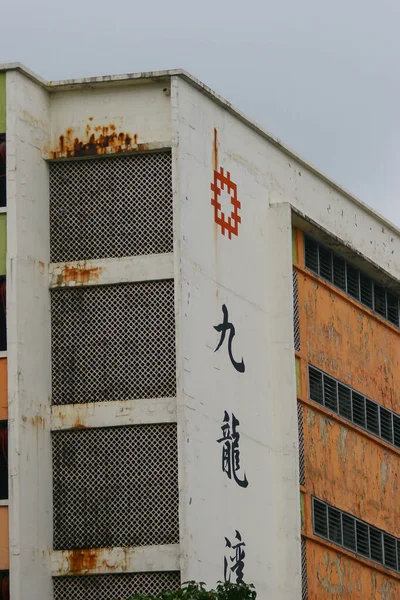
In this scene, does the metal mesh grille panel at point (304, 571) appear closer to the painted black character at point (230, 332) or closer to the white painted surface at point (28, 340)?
the painted black character at point (230, 332)

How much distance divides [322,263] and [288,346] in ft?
9.89

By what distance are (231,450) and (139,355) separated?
1.90 m

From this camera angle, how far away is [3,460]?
24.8 meters

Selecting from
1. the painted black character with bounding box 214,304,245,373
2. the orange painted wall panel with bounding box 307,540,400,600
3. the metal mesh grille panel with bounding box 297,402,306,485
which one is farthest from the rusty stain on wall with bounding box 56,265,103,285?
the orange painted wall panel with bounding box 307,540,400,600

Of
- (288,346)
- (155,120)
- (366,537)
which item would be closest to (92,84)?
(155,120)

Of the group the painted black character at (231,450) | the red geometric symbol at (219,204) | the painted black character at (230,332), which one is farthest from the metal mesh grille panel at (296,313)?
the painted black character at (231,450)

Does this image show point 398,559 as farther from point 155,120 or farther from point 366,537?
point 155,120

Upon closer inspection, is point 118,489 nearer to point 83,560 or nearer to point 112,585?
point 83,560

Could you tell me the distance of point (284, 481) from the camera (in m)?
26.6

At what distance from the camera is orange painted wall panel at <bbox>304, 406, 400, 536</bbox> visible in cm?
2834

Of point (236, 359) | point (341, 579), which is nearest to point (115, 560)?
point (236, 359)

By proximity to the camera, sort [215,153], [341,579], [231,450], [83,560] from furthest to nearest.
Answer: [341,579] < [215,153] < [231,450] < [83,560]

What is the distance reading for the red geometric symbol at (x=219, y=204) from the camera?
25.9m

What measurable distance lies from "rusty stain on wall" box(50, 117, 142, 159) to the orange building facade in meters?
3.97
